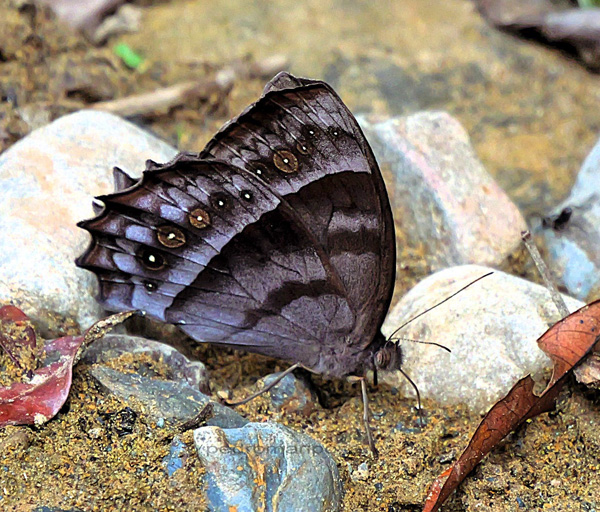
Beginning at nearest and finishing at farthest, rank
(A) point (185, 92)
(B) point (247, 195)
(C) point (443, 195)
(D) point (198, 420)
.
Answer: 1. (D) point (198, 420)
2. (B) point (247, 195)
3. (C) point (443, 195)
4. (A) point (185, 92)

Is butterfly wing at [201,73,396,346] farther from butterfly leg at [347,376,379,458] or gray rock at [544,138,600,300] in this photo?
gray rock at [544,138,600,300]

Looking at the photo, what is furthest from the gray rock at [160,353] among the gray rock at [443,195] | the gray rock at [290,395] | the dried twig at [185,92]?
the dried twig at [185,92]

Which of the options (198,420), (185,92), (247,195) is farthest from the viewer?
(185,92)

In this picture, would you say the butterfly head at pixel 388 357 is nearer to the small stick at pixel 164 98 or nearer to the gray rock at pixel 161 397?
the gray rock at pixel 161 397

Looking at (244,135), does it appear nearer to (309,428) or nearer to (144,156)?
(144,156)

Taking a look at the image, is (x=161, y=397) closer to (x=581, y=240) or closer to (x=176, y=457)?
(x=176, y=457)

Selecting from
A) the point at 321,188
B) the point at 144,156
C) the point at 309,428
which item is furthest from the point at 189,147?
the point at 309,428

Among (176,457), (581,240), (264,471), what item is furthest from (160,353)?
(581,240)

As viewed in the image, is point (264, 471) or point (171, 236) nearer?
point (264, 471)
